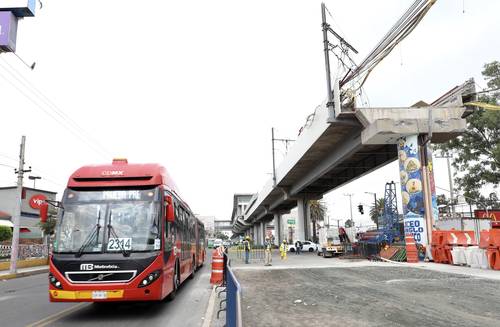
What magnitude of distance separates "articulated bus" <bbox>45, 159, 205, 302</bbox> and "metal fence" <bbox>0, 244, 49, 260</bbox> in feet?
80.5

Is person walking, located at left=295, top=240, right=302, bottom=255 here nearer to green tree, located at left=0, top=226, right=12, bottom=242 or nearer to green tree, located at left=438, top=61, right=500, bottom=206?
green tree, located at left=438, top=61, right=500, bottom=206

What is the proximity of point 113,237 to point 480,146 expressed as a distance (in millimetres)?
34274

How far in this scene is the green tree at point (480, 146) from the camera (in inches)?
1328

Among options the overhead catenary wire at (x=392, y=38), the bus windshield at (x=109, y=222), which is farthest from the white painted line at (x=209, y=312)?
the overhead catenary wire at (x=392, y=38)

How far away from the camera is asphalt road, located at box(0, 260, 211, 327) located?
28.1ft

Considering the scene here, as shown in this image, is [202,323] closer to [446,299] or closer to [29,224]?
[446,299]

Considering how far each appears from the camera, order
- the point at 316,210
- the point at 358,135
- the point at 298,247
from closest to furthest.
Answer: the point at 358,135, the point at 298,247, the point at 316,210

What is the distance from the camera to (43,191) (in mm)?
48531

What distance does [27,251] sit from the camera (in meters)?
30.9

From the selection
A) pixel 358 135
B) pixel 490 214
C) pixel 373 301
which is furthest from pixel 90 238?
pixel 490 214

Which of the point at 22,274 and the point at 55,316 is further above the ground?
the point at 55,316

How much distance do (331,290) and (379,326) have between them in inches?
194

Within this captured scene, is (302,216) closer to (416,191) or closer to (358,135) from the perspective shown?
(358,135)

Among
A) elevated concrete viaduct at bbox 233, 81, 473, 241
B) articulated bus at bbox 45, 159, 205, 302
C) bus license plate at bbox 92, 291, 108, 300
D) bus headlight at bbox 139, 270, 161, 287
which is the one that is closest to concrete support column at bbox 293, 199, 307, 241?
elevated concrete viaduct at bbox 233, 81, 473, 241
